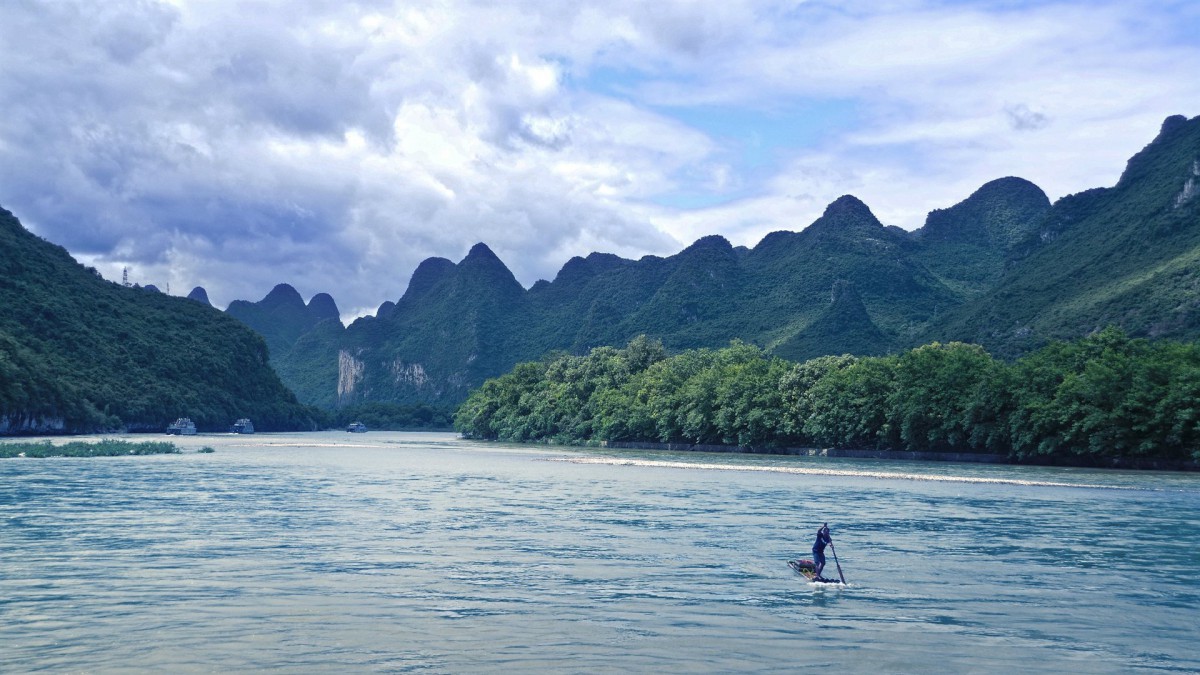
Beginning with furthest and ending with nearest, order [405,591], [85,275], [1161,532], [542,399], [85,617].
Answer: [85,275]
[542,399]
[1161,532]
[405,591]
[85,617]

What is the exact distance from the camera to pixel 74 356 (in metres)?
162

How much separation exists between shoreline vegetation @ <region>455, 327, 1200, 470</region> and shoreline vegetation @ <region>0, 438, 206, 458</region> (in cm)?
5873

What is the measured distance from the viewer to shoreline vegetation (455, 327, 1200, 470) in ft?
275

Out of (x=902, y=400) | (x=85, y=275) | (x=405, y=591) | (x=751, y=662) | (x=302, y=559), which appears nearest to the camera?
(x=751, y=662)

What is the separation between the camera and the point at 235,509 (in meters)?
47.2

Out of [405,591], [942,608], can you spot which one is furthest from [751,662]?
[405,591]

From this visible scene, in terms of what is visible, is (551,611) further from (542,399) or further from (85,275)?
(85,275)

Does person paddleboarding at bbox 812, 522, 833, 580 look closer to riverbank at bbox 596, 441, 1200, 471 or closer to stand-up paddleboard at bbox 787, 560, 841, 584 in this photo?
stand-up paddleboard at bbox 787, 560, 841, 584

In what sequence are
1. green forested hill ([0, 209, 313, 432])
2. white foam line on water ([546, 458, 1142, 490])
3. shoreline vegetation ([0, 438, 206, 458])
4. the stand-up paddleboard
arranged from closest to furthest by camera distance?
the stand-up paddleboard < white foam line on water ([546, 458, 1142, 490]) < shoreline vegetation ([0, 438, 206, 458]) < green forested hill ([0, 209, 313, 432])

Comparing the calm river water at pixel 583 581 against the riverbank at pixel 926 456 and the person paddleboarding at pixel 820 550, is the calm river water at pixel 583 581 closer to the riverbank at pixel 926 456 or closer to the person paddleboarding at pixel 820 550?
the person paddleboarding at pixel 820 550

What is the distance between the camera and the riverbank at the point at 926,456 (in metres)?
84.2

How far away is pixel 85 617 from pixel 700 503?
3459 centimetres

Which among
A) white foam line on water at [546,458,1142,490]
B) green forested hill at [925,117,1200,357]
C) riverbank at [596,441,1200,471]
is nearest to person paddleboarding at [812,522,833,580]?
white foam line on water at [546,458,1142,490]

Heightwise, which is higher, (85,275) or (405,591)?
(85,275)
